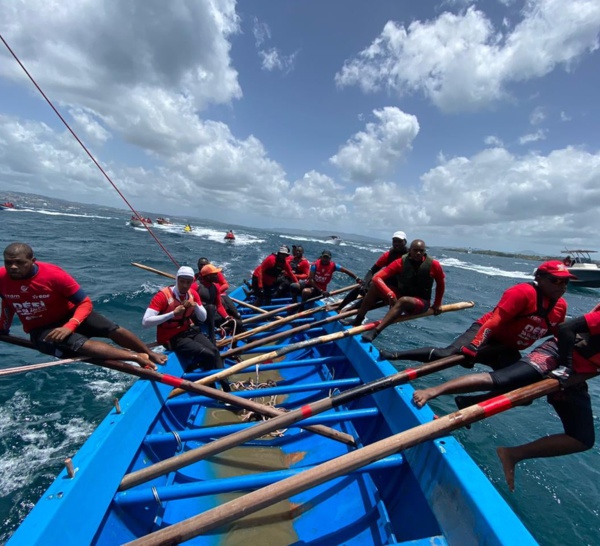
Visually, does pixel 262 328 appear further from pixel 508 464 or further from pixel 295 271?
pixel 295 271

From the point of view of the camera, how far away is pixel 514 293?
3.62m

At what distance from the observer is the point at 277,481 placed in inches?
93.0

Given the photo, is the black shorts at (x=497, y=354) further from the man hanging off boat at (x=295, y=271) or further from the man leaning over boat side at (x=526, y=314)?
the man hanging off boat at (x=295, y=271)

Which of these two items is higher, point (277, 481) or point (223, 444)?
point (223, 444)

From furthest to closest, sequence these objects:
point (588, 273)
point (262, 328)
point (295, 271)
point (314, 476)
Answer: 1. point (588, 273)
2. point (295, 271)
3. point (262, 328)
4. point (314, 476)

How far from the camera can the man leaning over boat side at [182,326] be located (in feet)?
15.8

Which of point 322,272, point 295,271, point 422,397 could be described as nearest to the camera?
point 422,397

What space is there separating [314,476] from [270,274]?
8.98m

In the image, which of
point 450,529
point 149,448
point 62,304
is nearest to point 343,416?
point 450,529

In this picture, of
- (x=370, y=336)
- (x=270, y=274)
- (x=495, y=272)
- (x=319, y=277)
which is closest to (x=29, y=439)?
(x=370, y=336)

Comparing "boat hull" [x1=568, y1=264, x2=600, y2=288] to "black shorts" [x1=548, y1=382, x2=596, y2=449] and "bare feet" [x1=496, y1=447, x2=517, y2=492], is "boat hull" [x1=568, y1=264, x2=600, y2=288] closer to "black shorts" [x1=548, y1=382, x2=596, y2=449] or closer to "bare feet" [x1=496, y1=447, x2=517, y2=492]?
"black shorts" [x1=548, y1=382, x2=596, y2=449]

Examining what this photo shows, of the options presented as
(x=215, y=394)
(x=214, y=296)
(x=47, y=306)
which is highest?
(x=47, y=306)

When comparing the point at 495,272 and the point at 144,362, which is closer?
the point at 144,362

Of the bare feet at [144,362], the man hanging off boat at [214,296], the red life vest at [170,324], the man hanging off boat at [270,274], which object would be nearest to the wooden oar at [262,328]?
the man hanging off boat at [214,296]
